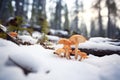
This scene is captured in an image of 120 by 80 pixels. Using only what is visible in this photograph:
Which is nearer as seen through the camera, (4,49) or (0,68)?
(0,68)

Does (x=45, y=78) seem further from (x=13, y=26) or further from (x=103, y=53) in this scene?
(x=13, y=26)

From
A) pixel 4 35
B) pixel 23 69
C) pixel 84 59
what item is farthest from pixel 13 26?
pixel 23 69

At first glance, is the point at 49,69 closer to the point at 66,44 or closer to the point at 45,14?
the point at 66,44

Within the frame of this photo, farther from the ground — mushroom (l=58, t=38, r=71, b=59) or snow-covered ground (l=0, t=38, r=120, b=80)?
mushroom (l=58, t=38, r=71, b=59)

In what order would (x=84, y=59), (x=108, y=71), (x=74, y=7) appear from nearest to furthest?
(x=108, y=71)
(x=84, y=59)
(x=74, y=7)

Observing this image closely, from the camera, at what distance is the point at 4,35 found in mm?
4191

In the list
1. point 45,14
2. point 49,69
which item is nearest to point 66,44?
point 49,69

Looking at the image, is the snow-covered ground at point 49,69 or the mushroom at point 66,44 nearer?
the snow-covered ground at point 49,69

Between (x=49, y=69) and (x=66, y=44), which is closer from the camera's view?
Answer: (x=49, y=69)

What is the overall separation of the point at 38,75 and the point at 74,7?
49.6 meters

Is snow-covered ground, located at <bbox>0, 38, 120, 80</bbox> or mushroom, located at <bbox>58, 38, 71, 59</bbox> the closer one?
snow-covered ground, located at <bbox>0, 38, 120, 80</bbox>

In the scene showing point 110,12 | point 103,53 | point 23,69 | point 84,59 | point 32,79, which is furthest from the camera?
point 110,12

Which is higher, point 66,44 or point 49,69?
point 66,44

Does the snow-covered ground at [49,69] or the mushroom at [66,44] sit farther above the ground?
the mushroom at [66,44]
